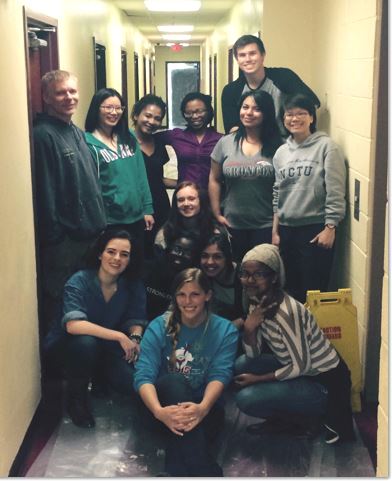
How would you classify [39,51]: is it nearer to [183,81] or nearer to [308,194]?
[308,194]

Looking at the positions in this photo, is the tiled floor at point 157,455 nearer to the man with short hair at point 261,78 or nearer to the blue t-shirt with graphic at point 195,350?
the blue t-shirt with graphic at point 195,350

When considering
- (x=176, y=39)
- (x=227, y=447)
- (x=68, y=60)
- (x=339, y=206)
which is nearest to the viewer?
(x=227, y=447)

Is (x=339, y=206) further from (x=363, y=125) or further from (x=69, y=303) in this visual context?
(x=69, y=303)

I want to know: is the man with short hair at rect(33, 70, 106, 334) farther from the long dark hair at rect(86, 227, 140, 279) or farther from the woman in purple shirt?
the woman in purple shirt

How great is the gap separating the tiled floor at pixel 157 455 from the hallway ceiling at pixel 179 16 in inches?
235

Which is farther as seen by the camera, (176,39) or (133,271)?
(176,39)

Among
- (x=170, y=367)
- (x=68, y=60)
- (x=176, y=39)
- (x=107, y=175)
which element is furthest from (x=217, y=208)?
(x=176, y=39)

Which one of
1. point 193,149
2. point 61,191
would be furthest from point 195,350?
point 193,149

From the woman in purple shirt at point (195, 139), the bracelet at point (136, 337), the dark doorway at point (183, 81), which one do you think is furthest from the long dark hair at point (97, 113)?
the dark doorway at point (183, 81)

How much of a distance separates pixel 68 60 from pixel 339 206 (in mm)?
2069

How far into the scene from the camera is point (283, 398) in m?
2.75

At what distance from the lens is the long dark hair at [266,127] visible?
346 cm

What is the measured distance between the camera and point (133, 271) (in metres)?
3.11

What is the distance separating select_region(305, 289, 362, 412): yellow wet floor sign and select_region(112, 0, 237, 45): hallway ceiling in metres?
5.50
